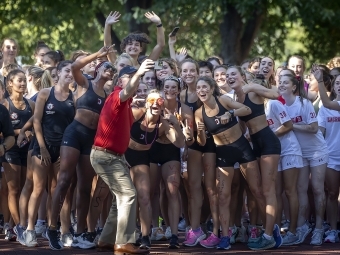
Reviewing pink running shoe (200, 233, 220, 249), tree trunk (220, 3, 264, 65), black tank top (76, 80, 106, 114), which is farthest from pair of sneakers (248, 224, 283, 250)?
tree trunk (220, 3, 264, 65)

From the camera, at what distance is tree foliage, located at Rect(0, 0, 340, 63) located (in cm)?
2145

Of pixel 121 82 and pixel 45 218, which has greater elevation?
pixel 121 82

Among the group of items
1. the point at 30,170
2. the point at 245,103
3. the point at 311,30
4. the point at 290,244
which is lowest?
the point at 290,244

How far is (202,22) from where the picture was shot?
2459 centimetres

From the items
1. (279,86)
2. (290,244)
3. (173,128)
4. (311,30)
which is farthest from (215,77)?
(311,30)

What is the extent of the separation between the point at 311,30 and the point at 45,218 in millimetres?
11778

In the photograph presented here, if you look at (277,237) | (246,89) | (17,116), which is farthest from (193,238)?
(17,116)

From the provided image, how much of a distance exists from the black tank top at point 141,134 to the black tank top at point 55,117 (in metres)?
0.98

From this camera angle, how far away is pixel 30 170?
37.9 feet

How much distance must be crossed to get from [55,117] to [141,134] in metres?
1.20

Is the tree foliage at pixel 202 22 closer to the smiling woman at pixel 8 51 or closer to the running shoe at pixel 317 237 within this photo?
the smiling woman at pixel 8 51

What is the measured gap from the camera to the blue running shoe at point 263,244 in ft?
35.9

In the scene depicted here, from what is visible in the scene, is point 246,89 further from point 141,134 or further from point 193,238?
point 193,238

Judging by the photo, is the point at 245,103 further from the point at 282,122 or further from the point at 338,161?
the point at 338,161
